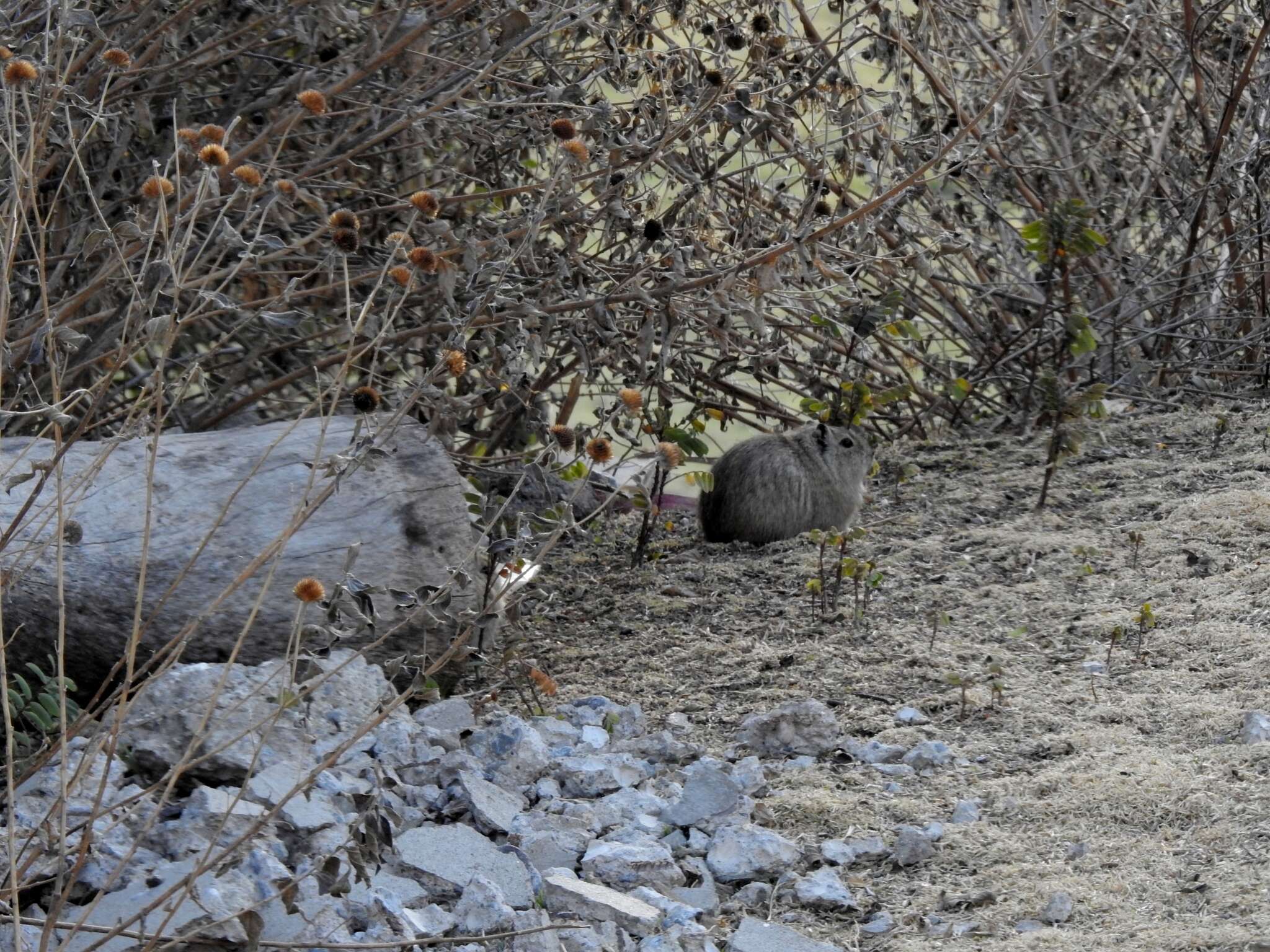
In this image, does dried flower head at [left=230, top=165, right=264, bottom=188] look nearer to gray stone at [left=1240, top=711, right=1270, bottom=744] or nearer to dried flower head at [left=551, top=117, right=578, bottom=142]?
dried flower head at [left=551, top=117, right=578, bottom=142]

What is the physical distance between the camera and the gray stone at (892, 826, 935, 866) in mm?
3066

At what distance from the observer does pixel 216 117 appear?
4.82 meters

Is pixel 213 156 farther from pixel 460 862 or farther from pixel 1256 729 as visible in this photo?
pixel 1256 729

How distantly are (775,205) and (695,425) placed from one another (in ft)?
3.13

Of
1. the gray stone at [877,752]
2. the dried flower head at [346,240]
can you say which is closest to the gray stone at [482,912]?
the gray stone at [877,752]

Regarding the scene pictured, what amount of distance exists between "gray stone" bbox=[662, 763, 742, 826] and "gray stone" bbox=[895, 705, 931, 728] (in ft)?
1.90

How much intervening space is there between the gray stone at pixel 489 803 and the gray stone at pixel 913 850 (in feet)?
2.58

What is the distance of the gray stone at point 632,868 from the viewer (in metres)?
2.97

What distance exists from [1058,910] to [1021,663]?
1245 mm

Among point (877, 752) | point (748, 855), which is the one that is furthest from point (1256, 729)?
point (748, 855)

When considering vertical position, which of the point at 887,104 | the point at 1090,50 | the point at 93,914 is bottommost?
the point at 93,914

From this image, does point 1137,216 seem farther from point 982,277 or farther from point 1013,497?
point 1013,497

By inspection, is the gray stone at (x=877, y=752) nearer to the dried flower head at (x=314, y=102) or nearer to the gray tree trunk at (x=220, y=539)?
the gray tree trunk at (x=220, y=539)

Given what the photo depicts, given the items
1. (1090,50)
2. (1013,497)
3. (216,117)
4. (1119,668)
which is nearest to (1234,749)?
(1119,668)
